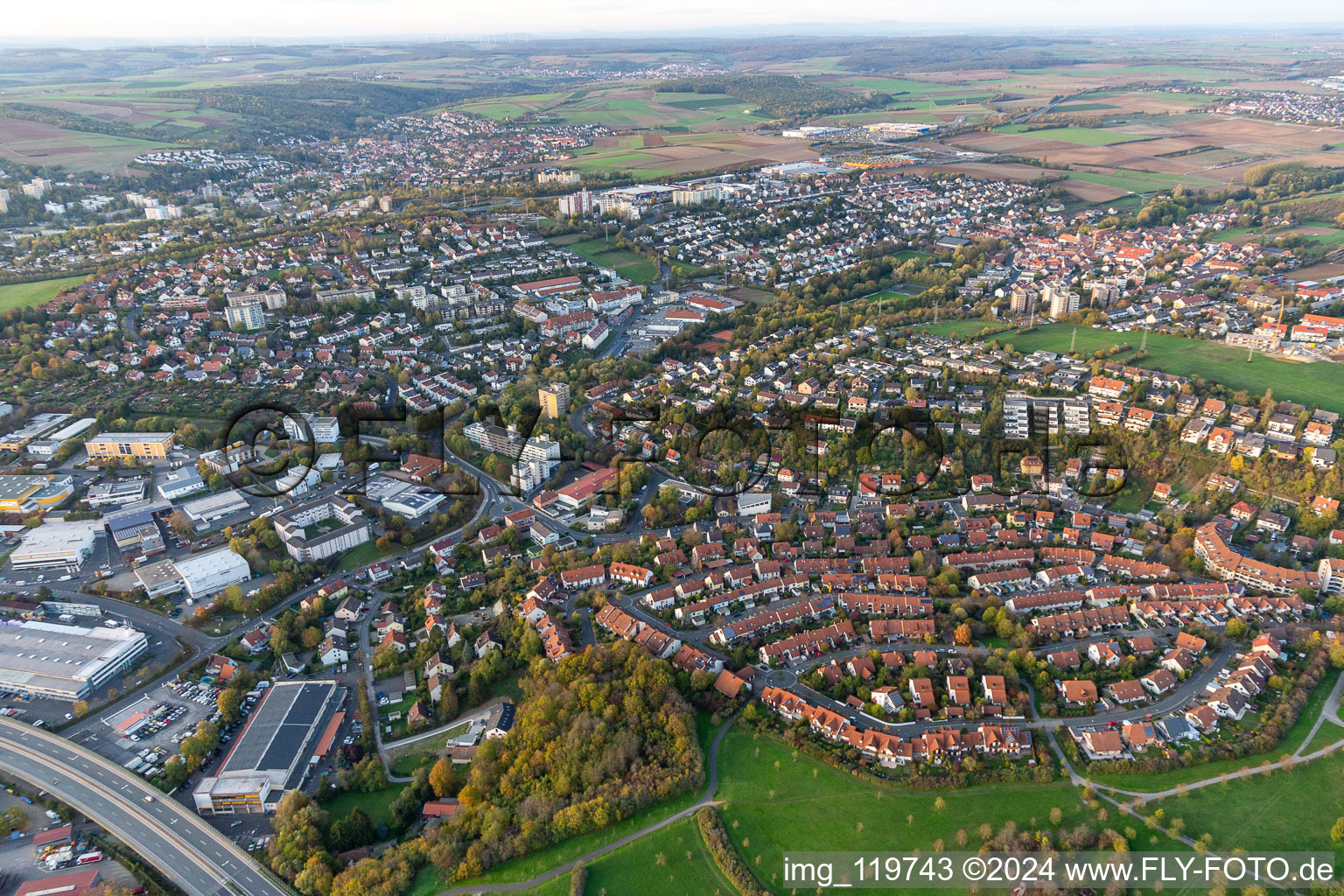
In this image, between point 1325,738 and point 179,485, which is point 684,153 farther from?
point 1325,738

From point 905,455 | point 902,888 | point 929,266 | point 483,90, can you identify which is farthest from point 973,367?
point 483,90

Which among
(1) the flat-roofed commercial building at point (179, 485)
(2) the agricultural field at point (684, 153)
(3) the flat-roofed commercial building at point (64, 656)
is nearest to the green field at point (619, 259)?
(2) the agricultural field at point (684, 153)

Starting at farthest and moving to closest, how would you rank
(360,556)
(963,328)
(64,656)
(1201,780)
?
(963,328), (360,556), (64,656), (1201,780)

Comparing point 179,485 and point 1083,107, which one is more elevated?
point 1083,107

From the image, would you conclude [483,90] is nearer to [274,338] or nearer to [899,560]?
[274,338]

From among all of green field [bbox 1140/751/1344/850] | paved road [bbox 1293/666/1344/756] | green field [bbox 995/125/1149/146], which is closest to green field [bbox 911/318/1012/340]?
paved road [bbox 1293/666/1344/756]

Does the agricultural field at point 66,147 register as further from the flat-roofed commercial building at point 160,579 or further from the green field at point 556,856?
the green field at point 556,856

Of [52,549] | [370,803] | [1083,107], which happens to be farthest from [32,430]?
[1083,107]
